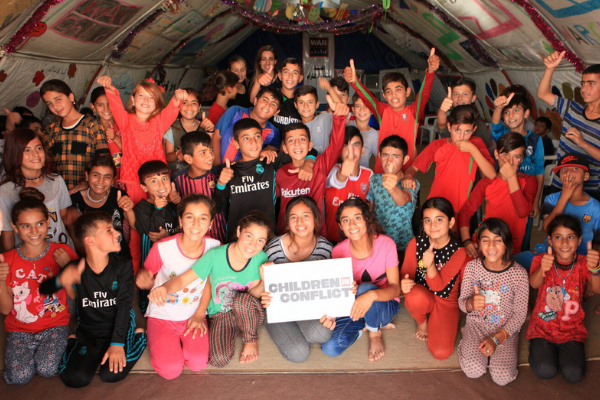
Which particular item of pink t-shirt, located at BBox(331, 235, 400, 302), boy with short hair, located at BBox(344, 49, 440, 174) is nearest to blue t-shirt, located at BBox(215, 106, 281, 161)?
boy with short hair, located at BBox(344, 49, 440, 174)

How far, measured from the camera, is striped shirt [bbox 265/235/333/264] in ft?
8.59

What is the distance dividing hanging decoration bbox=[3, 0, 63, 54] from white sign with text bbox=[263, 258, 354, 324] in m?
2.65

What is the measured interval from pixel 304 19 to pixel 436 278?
430 cm

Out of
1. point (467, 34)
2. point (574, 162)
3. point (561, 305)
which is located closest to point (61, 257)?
point (561, 305)

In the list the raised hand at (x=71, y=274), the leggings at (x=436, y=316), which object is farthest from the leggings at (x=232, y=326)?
the leggings at (x=436, y=316)

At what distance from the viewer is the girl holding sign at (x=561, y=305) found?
2311 mm

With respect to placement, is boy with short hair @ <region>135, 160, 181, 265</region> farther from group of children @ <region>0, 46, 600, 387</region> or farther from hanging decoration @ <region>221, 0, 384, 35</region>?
hanging decoration @ <region>221, 0, 384, 35</region>

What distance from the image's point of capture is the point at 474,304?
93.4 inches

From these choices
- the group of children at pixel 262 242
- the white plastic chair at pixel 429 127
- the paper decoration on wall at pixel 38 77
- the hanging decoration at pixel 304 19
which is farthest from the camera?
the white plastic chair at pixel 429 127

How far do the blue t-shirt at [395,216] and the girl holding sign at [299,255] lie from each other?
58 centimetres

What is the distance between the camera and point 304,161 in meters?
3.05

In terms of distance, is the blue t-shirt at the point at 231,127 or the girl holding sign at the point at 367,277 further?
the blue t-shirt at the point at 231,127

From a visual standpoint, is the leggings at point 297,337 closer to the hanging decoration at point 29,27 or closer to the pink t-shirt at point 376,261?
the pink t-shirt at point 376,261

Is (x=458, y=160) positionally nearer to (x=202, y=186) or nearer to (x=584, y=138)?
(x=584, y=138)
